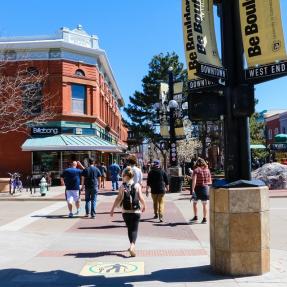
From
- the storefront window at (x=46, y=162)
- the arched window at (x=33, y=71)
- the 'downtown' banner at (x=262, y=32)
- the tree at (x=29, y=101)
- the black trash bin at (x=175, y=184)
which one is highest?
the arched window at (x=33, y=71)

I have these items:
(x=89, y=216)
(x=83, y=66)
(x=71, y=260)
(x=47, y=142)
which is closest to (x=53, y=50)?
(x=83, y=66)

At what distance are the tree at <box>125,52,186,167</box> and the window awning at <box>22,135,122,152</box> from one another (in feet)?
71.8

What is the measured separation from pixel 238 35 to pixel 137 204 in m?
3.47

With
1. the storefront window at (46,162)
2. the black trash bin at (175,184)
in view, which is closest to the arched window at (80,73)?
the storefront window at (46,162)

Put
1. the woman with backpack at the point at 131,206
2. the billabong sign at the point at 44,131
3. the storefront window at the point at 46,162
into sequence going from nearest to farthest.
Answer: the woman with backpack at the point at 131,206 → the billabong sign at the point at 44,131 → the storefront window at the point at 46,162

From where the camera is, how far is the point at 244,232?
7.33 metres

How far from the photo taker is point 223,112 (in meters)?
7.66

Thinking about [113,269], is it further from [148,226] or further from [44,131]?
[44,131]

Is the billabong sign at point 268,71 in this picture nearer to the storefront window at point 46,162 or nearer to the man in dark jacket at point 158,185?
the man in dark jacket at point 158,185

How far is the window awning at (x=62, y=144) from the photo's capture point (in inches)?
1294

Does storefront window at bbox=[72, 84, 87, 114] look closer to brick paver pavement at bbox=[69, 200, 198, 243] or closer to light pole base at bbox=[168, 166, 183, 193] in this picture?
light pole base at bbox=[168, 166, 183, 193]

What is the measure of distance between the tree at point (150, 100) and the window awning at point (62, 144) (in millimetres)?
21895

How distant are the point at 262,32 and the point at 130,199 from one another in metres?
3.80

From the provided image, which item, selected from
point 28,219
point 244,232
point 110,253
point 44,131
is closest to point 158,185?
point 28,219
